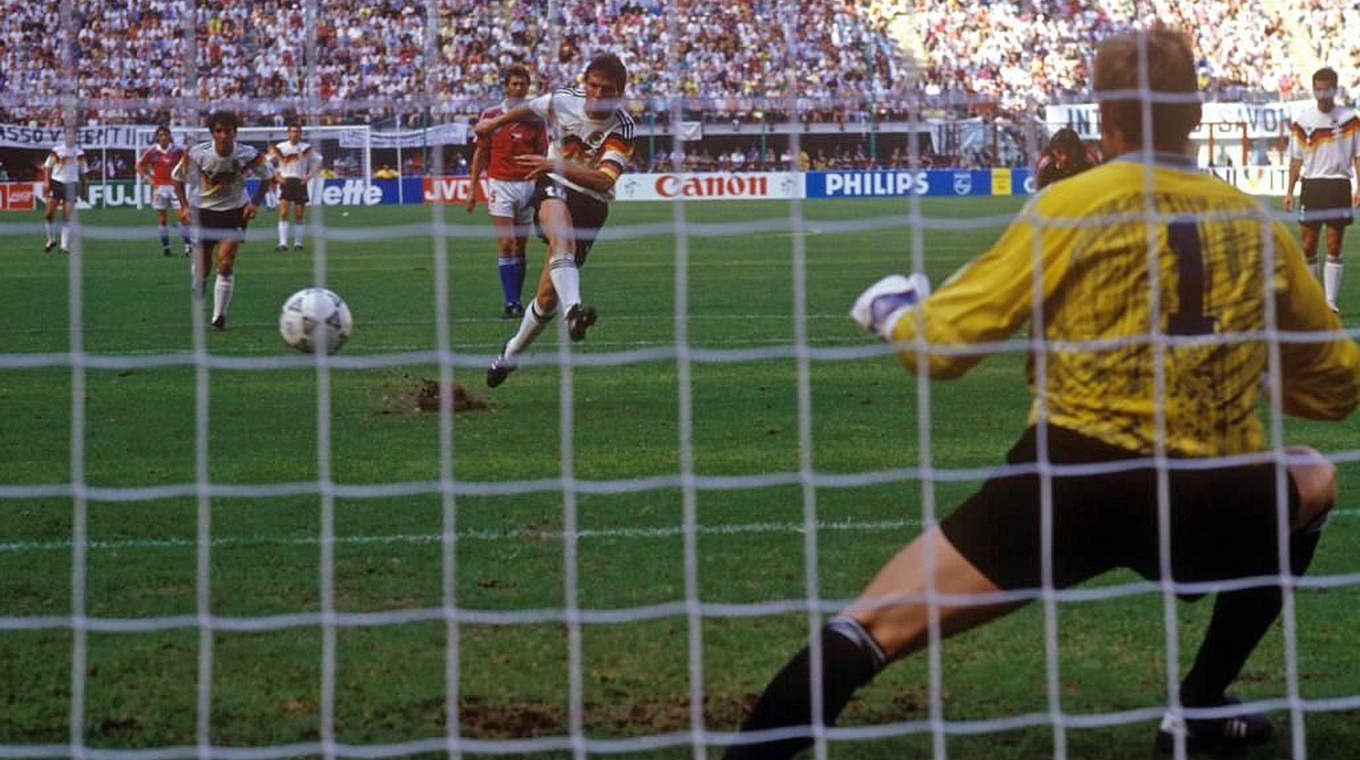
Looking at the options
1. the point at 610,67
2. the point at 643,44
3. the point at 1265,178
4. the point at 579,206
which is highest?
the point at 643,44

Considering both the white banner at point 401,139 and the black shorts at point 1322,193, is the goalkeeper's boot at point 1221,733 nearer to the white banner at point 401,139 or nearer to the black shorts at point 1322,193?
the black shorts at point 1322,193

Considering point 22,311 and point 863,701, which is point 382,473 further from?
point 22,311

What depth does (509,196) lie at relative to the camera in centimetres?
1723

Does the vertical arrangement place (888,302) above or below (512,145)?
below

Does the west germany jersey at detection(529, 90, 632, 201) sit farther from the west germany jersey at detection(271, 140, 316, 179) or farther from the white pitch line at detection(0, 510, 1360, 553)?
the west germany jersey at detection(271, 140, 316, 179)

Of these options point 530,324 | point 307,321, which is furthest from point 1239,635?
point 530,324

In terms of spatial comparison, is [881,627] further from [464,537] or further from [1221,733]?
[464,537]

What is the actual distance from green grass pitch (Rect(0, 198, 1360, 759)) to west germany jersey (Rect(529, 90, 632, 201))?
4.47 feet

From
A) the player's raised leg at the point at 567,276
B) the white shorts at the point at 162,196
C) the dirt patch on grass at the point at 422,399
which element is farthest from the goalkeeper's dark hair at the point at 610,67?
the white shorts at the point at 162,196

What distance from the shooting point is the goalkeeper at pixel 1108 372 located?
3.78 metres

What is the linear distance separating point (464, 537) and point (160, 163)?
797 inches

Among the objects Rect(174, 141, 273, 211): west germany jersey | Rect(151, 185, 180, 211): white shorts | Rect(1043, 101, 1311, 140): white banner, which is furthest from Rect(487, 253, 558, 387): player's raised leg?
Rect(151, 185, 180, 211): white shorts

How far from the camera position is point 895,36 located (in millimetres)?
21094

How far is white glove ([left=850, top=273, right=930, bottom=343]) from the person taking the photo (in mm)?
3715
